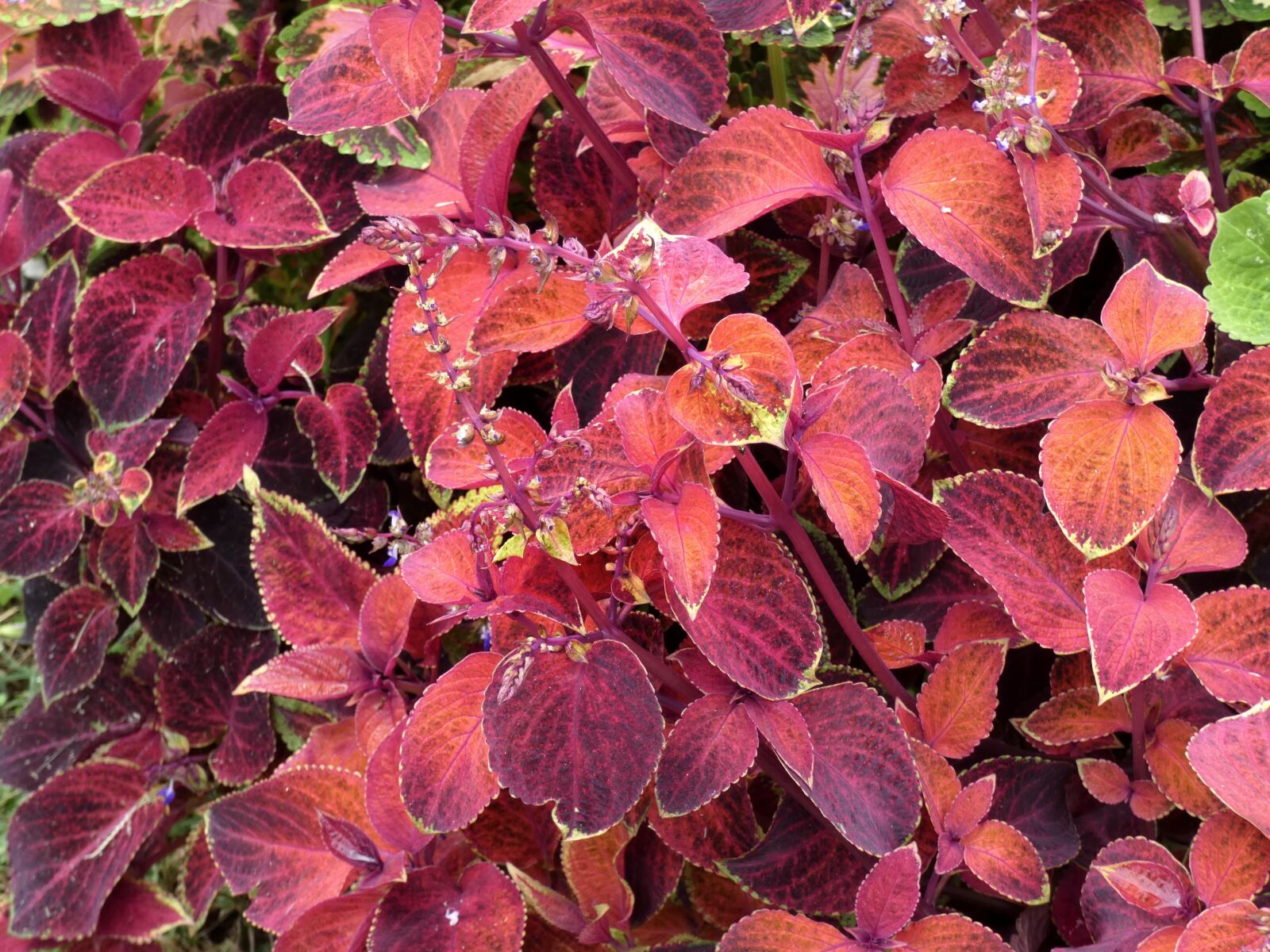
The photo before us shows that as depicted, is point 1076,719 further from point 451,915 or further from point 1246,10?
point 1246,10

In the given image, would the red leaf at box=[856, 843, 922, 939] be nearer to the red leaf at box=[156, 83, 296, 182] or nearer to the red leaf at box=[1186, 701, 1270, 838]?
the red leaf at box=[1186, 701, 1270, 838]

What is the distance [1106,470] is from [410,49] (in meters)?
0.55

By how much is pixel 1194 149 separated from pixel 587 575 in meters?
0.67

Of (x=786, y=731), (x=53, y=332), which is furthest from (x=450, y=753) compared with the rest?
(x=53, y=332)

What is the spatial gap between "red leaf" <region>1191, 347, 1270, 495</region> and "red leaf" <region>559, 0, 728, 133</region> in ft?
1.32

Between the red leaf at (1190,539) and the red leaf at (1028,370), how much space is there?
3.7 inches

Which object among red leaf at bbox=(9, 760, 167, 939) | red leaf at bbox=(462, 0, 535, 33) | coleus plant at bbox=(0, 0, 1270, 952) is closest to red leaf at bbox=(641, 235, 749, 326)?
coleus plant at bbox=(0, 0, 1270, 952)

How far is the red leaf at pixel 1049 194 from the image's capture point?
750 mm

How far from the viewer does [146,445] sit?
42.7 inches

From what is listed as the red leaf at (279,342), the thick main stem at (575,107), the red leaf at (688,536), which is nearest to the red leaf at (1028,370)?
the red leaf at (688,536)

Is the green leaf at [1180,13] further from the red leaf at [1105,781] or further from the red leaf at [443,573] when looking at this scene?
the red leaf at [443,573]

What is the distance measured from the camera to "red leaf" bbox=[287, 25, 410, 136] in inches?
33.8

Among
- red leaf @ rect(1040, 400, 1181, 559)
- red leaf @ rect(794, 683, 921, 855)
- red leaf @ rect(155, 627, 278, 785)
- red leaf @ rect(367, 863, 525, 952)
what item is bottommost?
red leaf @ rect(155, 627, 278, 785)

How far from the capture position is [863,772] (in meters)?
0.73
